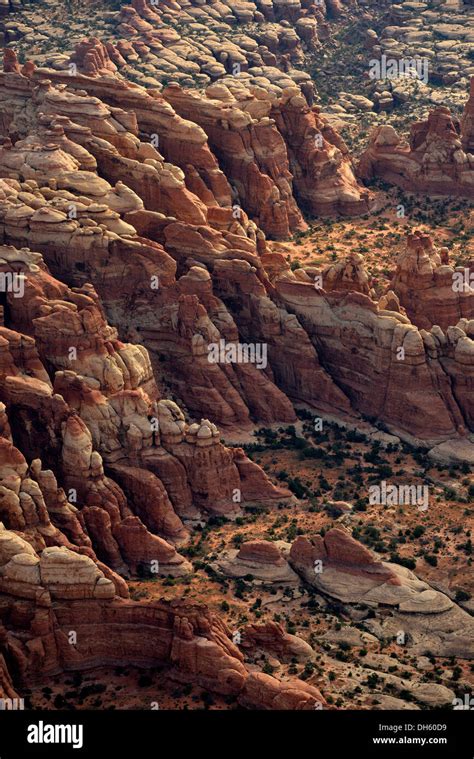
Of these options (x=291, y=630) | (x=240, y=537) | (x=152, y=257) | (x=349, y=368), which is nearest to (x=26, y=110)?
(x=152, y=257)

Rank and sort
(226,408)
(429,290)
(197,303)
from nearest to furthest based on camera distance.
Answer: (226,408) → (197,303) → (429,290)

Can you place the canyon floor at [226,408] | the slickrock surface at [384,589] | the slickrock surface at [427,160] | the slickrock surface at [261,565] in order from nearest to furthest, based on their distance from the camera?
the canyon floor at [226,408] < the slickrock surface at [384,589] < the slickrock surface at [261,565] < the slickrock surface at [427,160]

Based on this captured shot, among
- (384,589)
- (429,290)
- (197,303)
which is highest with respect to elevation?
(429,290)

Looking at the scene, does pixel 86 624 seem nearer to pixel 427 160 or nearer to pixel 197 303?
pixel 197 303

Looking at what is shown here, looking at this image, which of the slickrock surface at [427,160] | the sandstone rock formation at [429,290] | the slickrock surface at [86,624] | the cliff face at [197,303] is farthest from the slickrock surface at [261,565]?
the slickrock surface at [427,160]

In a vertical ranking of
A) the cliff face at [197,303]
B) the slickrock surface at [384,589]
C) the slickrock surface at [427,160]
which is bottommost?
the slickrock surface at [384,589]

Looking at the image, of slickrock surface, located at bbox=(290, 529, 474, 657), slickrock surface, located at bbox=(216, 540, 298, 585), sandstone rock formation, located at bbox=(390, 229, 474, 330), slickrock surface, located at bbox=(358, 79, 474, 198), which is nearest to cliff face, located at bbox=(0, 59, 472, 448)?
sandstone rock formation, located at bbox=(390, 229, 474, 330)

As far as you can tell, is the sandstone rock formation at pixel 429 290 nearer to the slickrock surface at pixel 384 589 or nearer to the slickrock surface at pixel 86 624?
the slickrock surface at pixel 384 589

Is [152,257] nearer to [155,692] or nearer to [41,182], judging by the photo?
[41,182]

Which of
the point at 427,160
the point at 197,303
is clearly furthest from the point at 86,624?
the point at 427,160

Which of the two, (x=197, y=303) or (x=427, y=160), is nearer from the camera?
(x=197, y=303)

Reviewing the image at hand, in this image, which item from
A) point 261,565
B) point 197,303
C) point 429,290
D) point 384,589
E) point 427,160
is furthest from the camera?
point 427,160

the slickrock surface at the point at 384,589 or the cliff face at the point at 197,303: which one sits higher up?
the cliff face at the point at 197,303

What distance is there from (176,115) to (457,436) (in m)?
35.3
